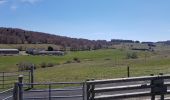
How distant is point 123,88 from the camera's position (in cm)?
1358

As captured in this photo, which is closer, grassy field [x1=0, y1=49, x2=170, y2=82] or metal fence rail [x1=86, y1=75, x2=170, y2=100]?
metal fence rail [x1=86, y1=75, x2=170, y2=100]

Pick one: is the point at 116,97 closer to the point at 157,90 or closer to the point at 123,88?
the point at 123,88

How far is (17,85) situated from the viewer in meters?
13.1

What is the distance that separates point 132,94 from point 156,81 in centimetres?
97

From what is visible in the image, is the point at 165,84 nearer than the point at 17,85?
No

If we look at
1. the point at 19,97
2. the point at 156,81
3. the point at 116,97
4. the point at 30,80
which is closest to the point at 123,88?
the point at 116,97

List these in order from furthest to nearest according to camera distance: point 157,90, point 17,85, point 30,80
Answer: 1. point 30,80
2. point 157,90
3. point 17,85

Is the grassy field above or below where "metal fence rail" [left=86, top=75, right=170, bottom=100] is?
below

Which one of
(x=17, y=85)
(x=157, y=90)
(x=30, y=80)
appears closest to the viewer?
(x=17, y=85)

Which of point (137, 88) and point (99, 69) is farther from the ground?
point (137, 88)

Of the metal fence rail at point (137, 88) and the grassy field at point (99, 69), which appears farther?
the grassy field at point (99, 69)

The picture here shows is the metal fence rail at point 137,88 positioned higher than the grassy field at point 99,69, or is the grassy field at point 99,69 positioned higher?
the metal fence rail at point 137,88

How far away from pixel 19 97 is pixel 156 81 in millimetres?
4442

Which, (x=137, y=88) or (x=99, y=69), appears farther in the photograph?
(x=99, y=69)
